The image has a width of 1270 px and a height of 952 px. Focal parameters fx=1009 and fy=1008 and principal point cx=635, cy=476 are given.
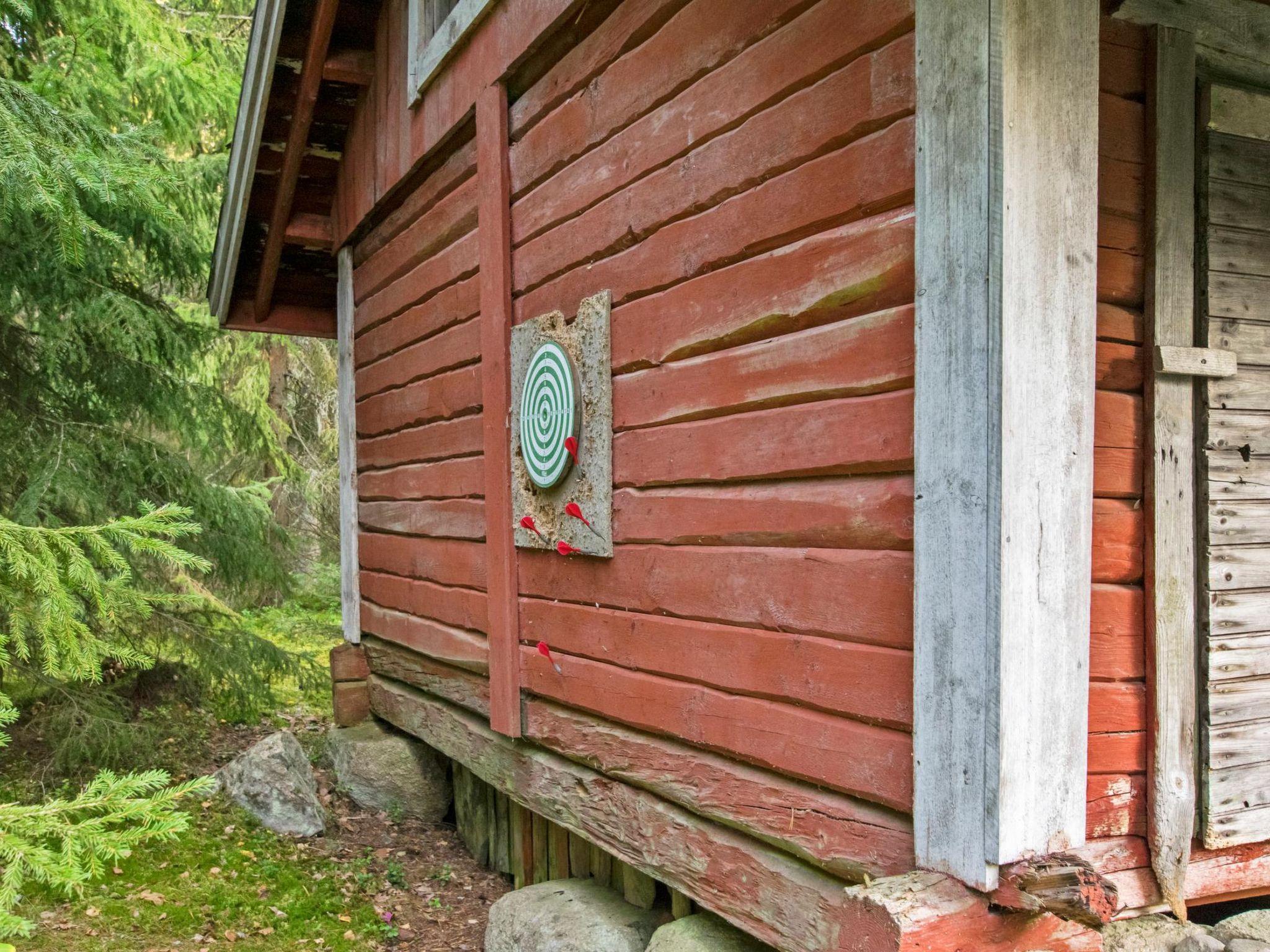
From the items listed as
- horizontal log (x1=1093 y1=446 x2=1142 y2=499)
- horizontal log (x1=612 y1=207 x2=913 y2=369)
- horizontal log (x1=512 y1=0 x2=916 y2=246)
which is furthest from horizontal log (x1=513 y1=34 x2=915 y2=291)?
horizontal log (x1=1093 y1=446 x2=1142 y2=499)

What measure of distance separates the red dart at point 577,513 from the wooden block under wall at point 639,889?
141cm

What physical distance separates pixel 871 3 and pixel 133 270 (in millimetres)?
6107

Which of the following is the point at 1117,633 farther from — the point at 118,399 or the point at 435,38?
the point at 118,399

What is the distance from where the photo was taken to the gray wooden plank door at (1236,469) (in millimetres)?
2779

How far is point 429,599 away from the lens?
18.8 feet

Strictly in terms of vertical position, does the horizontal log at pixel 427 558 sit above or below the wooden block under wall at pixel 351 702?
above

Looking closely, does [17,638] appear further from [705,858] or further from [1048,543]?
[1048,543]

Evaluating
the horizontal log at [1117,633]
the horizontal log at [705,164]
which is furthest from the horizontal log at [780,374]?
the horizontal log at [1117,633]

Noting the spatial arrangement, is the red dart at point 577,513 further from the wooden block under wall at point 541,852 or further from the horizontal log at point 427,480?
the wooden block under wall at point 541,852

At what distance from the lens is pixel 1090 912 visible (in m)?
2.23

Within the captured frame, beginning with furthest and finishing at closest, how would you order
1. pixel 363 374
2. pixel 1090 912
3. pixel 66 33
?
pixel 66 33
pixel 363 374
pixel 1090 912

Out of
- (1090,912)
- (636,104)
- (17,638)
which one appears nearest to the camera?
(1090,912)

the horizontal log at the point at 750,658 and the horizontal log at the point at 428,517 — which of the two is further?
the horizontal log at the point at 428,517

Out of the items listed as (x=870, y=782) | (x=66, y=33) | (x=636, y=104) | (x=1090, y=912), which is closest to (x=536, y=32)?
(x=636, y=104)
